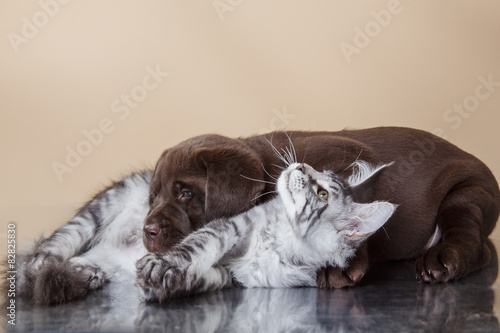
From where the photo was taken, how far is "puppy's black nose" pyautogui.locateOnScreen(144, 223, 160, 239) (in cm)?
310

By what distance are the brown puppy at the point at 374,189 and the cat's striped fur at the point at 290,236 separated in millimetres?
142

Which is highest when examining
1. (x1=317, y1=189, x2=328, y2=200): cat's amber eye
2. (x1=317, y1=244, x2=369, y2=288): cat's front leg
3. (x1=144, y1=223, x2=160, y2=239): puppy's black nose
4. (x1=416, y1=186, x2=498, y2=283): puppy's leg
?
(x1=144, y1=223, x2=160, y2=239): puppy's black nose

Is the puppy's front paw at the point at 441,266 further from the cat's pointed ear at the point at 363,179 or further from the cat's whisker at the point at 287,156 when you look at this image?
the cat's whisker at the point at 287,156

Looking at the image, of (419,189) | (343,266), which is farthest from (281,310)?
(419,189)

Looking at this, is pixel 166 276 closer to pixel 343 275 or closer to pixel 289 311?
pixel 289 311

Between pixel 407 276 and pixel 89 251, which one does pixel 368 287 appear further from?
pixel 89 251

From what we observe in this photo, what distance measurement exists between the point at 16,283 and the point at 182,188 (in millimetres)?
950

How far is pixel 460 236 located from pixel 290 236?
104 cm

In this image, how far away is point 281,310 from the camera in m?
2.68

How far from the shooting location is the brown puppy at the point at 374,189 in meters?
3.18

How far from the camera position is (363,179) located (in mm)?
3297

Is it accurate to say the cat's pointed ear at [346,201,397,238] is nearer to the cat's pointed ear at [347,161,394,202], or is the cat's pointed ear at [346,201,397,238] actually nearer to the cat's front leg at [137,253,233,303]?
the cat's pointed ear at [347,161,394,202]

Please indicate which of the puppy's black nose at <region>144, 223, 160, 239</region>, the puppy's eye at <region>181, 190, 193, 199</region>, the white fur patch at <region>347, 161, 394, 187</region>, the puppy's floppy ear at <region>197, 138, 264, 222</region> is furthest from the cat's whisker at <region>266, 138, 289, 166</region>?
the puppy's black nose at <region>144, 223, 160, 239</region>

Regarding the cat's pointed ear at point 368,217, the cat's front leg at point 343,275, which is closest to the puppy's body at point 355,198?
the cat's front leg at point 343,275
